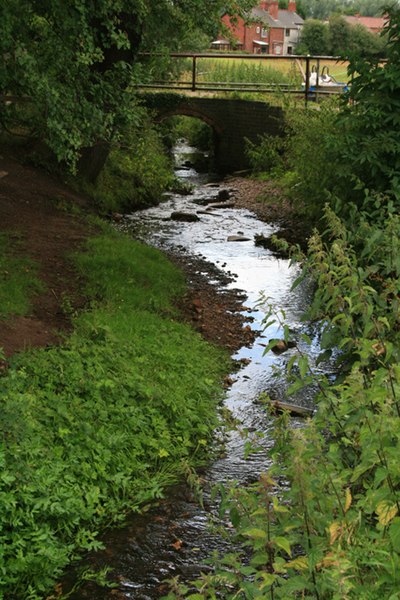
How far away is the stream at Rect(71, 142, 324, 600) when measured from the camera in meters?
5.71

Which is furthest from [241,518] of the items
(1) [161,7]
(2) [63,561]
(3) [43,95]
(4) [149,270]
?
(1) [161,7]

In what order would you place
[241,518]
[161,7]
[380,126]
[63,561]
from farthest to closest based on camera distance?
[161,7]
[380,126]
[63,561]
[241,518]

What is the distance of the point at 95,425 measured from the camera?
713 cm

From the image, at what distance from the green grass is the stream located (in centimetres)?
267

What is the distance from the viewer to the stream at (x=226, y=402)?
5.71 m

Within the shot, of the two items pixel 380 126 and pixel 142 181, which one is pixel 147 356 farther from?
pixel 142 181

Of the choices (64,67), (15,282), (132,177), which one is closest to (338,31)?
(132,177)

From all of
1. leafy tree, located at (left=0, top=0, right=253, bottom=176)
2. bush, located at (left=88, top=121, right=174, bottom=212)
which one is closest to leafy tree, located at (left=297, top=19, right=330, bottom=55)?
bush, located at (left=88, top=121, right=174, bottom=212)

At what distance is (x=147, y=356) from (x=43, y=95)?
3272mm

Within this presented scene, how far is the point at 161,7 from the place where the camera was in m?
13.7

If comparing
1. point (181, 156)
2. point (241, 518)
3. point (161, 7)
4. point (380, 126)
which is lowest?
point (181, 156)

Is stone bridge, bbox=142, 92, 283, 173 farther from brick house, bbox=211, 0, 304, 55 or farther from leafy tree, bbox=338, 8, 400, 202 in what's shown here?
brick house, bbox=211, 0, 304, 55

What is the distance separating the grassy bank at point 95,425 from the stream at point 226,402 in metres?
0.25

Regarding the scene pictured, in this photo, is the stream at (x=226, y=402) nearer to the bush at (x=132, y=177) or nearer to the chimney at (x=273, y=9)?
the bush at (x=132, y=177)
